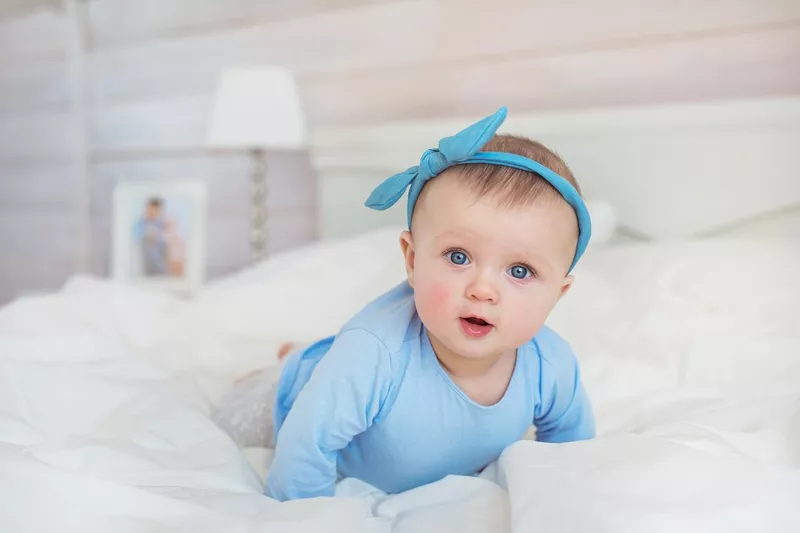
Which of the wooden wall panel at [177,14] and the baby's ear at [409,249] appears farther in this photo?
the wooden wall panel at [177,14]

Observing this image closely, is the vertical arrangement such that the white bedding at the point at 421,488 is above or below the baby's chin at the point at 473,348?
below

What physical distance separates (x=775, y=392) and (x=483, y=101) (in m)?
1.14

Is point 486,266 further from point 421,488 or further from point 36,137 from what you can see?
point 36,137

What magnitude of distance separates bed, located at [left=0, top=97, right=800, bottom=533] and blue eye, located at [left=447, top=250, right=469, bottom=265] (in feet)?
0.65

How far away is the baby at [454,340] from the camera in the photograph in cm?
74

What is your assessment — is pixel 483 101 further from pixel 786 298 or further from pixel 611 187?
pixel 786 298

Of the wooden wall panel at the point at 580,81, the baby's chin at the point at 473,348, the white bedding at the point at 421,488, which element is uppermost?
the wooden wall panel at the point at 580,81

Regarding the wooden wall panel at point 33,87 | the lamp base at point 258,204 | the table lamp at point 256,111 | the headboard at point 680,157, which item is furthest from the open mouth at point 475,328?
the wooden wall panel at point 33,87

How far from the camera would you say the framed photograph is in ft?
8.17

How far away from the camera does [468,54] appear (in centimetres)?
195

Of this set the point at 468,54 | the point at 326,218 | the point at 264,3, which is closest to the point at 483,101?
the point at 468,54

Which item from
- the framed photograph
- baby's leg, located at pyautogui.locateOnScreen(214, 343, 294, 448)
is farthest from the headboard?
the framed photograph

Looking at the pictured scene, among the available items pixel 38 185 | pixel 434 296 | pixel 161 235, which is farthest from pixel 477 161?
pixel 38 185

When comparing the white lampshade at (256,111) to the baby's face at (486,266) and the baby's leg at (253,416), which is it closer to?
the baby's leg at (253,416)
